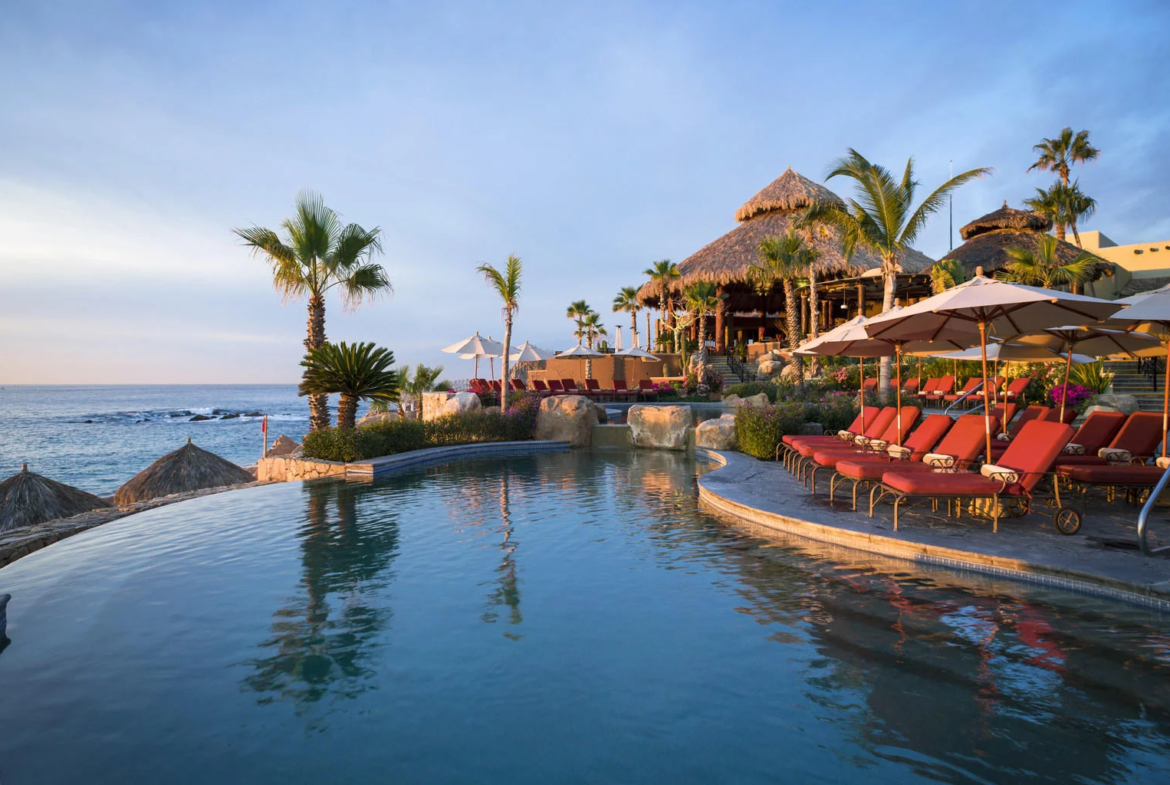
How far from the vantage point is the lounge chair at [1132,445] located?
23.3 feet

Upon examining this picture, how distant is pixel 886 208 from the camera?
51.9 ft

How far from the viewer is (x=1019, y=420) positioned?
33.2 feet

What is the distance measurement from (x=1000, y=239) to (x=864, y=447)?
99.1 feet

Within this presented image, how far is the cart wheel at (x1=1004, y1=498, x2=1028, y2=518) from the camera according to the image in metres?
6.24

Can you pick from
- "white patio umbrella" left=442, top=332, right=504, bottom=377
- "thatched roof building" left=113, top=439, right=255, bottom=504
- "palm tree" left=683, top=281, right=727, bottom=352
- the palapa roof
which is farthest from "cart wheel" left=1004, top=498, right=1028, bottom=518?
the palapa roof

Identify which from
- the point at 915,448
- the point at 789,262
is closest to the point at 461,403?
the point at 915,448

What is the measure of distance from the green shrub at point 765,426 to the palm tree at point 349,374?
7647 millimetres

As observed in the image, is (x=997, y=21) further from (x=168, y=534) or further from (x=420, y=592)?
(x=168, y=534)

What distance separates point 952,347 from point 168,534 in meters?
12.2

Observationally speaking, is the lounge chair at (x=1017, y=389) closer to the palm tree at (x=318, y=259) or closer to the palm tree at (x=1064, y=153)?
the palm tree at (x=318, y=259)

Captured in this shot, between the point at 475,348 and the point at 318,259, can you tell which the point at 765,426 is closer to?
the point at 318,259

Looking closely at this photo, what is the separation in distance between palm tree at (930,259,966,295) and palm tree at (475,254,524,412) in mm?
16925

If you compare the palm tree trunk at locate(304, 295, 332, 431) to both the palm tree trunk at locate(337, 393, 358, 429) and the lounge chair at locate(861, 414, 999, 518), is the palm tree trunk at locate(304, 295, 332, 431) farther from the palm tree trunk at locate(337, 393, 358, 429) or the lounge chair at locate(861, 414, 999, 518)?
the lounge chair at locate(861, 414, 999, 518)

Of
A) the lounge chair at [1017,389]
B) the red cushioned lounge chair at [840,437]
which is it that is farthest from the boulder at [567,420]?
the lounge chair at [1017,389]
